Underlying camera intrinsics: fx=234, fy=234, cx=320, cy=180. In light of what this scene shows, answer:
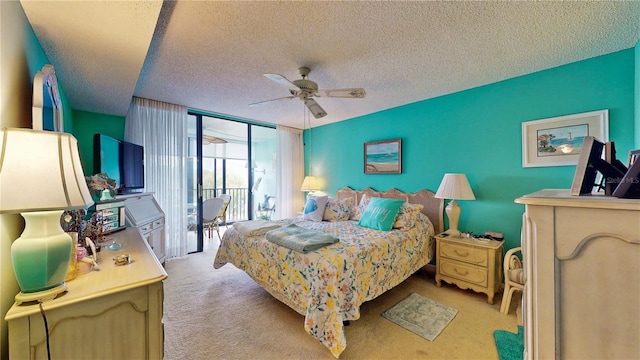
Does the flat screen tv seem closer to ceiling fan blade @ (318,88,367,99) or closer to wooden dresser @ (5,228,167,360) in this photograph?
wooden dresser @ (5,228,167,360)

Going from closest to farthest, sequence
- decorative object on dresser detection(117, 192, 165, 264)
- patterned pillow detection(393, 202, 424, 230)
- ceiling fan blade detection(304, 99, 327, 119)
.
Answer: ceiling fan blade detection(304, 99, 327, 119), decorative object on dresser detection(117, 192, 165, 264), patterned pillow detection(393, 202, 424, 230)

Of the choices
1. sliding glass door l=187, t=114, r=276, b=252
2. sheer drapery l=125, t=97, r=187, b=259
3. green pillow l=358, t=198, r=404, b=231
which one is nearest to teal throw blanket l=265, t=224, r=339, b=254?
green pillow l=358, t=198, r=404, b=231

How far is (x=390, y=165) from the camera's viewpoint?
149 inches

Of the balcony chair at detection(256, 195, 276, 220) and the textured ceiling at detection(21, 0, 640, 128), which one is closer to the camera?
the textured ceiling at detection(21, 0, 640, 128)

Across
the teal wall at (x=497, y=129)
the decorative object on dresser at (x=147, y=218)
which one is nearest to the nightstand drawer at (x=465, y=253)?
the teal wall at (x=497, y=129)

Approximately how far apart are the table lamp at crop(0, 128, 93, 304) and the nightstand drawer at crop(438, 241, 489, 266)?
312 cm

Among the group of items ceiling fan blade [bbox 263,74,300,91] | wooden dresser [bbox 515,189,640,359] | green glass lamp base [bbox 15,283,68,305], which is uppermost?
ceiling fan blade [bbox 263,74,300,91]

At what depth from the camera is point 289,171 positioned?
16.5ft

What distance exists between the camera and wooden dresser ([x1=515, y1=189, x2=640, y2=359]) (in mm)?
593

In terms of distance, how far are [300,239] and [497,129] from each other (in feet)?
8.69

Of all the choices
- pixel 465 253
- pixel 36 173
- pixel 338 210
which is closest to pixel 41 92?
pixel 36 173

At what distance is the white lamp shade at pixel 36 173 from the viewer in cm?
81

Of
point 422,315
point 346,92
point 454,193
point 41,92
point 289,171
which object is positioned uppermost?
point 346,92

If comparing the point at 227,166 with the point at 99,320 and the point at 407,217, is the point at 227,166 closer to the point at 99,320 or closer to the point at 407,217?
the point at 407,217
